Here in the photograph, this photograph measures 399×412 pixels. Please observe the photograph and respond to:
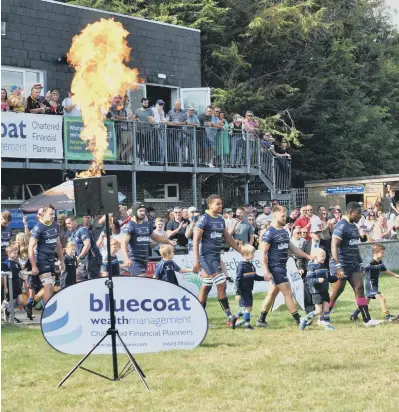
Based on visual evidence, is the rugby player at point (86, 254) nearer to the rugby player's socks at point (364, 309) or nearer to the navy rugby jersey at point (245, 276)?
the navy rugby jersey at point (245, 276)

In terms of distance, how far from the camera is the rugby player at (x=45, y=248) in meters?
13.5

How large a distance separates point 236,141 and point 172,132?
8.41 ft

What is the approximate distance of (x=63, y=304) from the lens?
9398mm

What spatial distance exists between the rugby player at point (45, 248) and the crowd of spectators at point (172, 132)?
6.01 meters

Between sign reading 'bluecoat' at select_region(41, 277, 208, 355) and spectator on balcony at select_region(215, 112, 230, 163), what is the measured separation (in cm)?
1432

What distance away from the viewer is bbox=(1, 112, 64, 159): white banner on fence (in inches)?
733

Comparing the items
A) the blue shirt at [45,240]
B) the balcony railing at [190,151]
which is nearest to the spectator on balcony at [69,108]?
the balcony railing at [190,151]

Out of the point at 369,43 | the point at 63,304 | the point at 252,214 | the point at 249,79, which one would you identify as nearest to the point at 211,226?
the point at 63,304

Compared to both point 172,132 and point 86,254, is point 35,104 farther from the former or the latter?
point 86,254

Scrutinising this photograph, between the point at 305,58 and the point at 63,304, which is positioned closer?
the point at 63,304

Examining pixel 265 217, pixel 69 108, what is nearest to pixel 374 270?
pixel 265 217

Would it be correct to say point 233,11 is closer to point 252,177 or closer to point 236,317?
point 252,177

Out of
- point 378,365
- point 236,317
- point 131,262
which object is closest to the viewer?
point 378,365

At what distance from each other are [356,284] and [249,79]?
24.6 m
